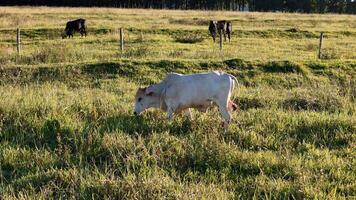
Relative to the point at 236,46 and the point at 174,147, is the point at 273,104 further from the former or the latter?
the point at 236,46

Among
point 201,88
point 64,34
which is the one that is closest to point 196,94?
point 201,88

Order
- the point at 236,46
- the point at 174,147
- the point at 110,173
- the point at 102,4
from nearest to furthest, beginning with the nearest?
the point at 110,173 < the point at 174,147 < the point at 236,46 < the point at 102,4

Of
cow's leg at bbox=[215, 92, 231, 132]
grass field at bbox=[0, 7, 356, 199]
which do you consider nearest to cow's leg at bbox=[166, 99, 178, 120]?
grass field at bbox=[0, 7, 356, 199]

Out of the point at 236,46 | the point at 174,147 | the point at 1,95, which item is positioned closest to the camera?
the point at 174,147

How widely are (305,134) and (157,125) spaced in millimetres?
2236

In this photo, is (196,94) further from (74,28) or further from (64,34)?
(64,34)

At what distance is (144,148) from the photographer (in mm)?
6352

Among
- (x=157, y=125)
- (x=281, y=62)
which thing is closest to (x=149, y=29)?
(x=281, y=62)

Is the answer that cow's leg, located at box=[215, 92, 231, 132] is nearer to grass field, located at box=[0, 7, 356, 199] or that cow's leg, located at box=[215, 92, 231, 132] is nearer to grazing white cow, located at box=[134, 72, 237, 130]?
grazing white cow, located at box=[134, 72, 237, 130]

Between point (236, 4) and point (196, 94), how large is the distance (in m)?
77.2

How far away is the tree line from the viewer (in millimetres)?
70312

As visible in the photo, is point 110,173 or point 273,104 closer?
point 110,173

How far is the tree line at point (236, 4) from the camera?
2768 inches

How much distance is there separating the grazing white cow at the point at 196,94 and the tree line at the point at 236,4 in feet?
201
